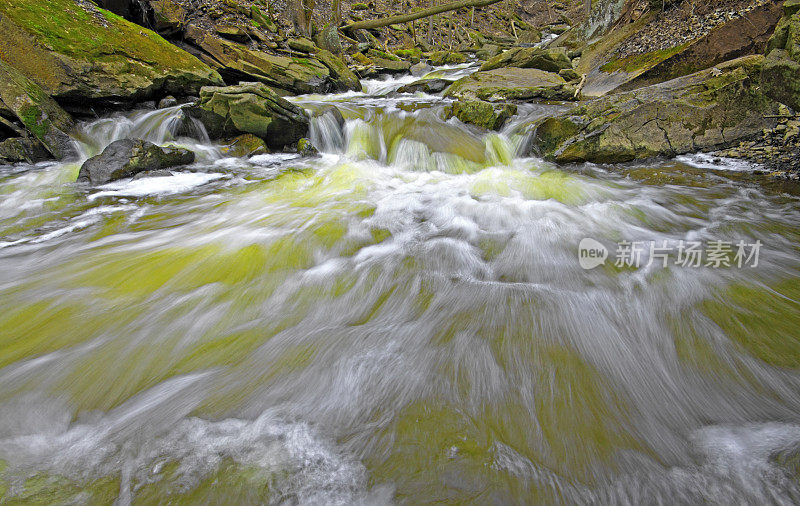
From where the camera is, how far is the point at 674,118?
5.11m

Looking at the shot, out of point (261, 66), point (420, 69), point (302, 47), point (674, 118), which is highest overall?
point (420, 69)

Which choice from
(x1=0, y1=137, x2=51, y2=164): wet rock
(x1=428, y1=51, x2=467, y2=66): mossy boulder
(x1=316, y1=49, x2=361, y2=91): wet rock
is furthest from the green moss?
(x1=0, y1=137, x2=51, y2=164): wet rock

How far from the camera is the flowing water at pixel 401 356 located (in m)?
1.22

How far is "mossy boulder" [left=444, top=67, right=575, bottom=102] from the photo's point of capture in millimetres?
9117

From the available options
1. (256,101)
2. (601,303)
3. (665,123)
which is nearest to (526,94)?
(665,123)

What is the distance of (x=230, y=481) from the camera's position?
1.19m

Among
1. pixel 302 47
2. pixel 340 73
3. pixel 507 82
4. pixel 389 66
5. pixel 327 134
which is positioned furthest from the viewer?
pixel 389 66

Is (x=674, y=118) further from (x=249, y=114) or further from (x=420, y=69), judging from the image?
(x=420, y=69)

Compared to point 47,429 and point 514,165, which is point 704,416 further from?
point 514,165

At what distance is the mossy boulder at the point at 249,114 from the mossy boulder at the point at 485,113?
140 inches

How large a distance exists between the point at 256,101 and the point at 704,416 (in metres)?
7.22

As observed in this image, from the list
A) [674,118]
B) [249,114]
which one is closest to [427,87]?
[249,114]

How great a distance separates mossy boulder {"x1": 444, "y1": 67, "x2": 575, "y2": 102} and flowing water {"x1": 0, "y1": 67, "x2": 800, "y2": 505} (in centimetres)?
606

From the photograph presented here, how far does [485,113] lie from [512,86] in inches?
155
